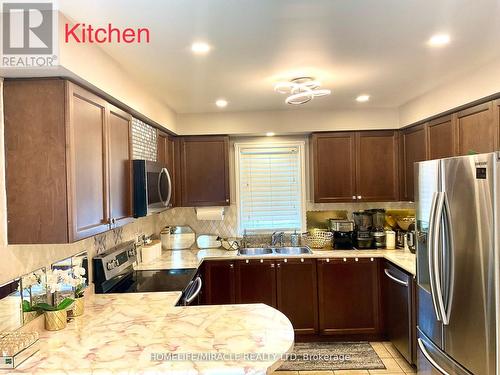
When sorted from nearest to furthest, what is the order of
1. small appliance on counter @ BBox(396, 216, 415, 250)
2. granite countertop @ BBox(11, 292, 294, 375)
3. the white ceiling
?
granite countertop @ BBox(11, 292, 294, 375), the white ceiling, small appliance on counter @ BBox(396, 216, 415, 250)

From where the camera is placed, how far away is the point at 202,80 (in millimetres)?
2615

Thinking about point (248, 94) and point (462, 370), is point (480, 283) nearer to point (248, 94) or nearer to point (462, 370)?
point (462, 370)

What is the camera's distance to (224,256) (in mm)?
3438

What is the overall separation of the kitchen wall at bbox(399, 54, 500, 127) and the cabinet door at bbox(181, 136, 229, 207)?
205 cm

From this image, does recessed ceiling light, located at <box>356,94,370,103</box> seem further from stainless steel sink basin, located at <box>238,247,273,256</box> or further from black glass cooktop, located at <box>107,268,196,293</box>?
A: black glass cooktop, located at <box>107,268,196,293</box>

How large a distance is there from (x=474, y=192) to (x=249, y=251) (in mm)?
2472

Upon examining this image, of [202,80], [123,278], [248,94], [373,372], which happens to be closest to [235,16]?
[202,80]

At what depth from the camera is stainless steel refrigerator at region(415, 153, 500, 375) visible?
65.0 inches

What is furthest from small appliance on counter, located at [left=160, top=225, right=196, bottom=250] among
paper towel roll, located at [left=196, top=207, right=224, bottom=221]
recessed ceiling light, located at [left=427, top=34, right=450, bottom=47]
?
recessed ceiling light, located at [left=427, top=34, right=450, bottom=47]

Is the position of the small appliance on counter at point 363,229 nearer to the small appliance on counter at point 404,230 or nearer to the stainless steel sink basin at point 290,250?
the small appliance on counter at point 404,230

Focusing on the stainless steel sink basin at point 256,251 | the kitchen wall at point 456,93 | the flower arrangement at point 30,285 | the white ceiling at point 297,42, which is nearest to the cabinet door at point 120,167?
the white ceiling at point 297,42

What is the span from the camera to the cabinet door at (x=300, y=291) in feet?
11.2

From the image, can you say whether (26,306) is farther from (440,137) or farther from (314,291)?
(440,137)

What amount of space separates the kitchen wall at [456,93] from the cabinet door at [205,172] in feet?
6.72
